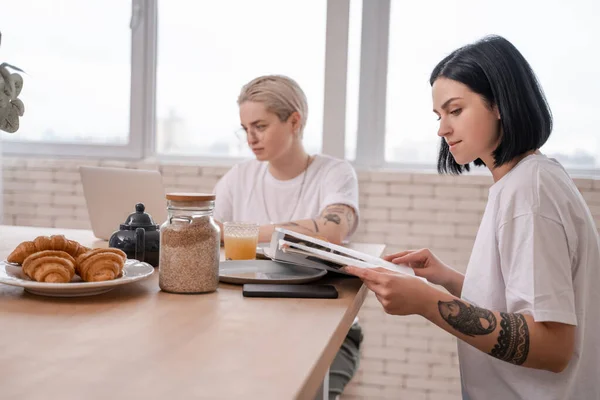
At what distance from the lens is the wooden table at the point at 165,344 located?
83 cm

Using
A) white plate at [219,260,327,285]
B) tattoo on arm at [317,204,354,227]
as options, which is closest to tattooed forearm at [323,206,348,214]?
tattoo on arm at [317,204,354,227]

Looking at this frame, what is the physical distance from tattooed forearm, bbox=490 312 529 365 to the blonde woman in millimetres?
1340

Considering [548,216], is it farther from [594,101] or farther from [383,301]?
[594,101]

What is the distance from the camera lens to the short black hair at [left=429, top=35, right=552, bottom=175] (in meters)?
1.41

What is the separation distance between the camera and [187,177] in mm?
3758

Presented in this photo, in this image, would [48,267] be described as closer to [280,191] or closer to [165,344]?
[165,344]

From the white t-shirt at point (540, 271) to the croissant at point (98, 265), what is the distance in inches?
30.2

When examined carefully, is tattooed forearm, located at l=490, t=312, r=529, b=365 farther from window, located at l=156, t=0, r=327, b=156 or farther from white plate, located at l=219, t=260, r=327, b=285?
window, located at l=156, t=0, r=327, b=156

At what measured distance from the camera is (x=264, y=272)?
1650 millimetres

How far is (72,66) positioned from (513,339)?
3461 millimetres

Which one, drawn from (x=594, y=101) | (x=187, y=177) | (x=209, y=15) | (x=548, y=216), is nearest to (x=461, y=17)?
(x=594, y=101)

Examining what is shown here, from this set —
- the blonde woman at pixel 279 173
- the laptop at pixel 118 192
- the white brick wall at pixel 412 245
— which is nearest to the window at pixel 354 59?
the white brick wall at pixel 412 245

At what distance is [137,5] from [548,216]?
3222 mm

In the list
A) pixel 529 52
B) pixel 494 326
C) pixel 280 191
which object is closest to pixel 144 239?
pixel 494 326
